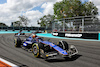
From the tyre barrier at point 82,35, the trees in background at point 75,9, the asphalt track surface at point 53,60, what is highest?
the trees in background at point 75,9

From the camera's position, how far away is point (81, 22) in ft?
54.1

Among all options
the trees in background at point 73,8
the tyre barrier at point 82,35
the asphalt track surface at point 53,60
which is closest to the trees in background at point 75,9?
the trees in background at point 73,8

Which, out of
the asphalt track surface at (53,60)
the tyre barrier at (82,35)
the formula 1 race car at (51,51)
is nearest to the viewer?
the asphalt track surface at (53,60)

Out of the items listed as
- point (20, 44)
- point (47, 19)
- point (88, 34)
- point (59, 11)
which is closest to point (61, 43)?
point (20, 44)

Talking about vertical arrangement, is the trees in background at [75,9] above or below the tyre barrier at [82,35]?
above

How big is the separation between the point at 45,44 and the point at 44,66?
5.28ft

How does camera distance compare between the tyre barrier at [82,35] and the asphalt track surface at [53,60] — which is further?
the tyre barrier at [82,35]

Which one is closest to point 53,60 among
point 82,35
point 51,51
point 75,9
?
point 51,51

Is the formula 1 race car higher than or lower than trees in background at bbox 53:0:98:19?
lower

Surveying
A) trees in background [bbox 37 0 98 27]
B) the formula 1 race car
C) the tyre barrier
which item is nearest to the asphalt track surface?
the formula 1 race car

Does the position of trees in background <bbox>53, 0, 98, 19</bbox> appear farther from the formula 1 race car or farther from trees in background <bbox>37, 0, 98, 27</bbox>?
the formula 1 race car

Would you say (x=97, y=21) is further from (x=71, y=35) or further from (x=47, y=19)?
(x=47, y=19)

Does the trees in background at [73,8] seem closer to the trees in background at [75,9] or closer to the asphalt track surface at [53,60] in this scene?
the trees in background at [75,9]

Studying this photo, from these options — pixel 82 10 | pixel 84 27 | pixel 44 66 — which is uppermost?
pixel 82 10
